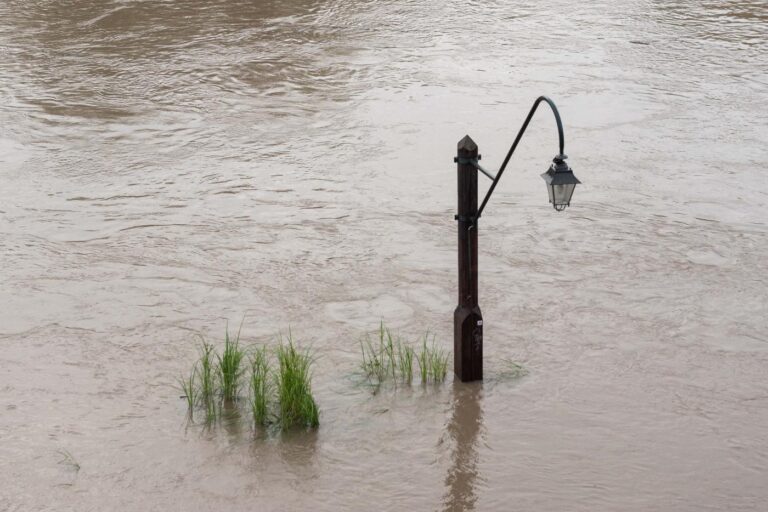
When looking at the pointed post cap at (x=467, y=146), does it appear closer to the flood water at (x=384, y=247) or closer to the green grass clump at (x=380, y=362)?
the green grass clump at (x=380, y=362)

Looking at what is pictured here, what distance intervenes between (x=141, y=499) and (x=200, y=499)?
0.30 m

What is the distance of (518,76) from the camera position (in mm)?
13258

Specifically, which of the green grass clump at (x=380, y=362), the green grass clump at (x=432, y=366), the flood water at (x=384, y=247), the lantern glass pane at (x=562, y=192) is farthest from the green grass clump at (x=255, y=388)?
the lantern glass pane at (x=562, y=192)

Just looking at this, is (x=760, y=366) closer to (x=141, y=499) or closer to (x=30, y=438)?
(x=141, y=499)

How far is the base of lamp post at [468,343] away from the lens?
632cm

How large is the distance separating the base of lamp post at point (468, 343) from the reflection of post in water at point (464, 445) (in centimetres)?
8

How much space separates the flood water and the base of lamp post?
146 mm

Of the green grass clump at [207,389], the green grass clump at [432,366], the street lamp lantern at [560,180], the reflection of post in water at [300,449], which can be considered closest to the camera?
the street lamp lantern at [560,180]

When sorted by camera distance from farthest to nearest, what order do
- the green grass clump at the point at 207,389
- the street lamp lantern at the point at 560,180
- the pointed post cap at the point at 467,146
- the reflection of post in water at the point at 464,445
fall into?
the green grass clump at the point at 207,389
the pointed post cap at the point at 467,146
the reflection of post in water at the point at 464,445
the street lamp lantern at the point at 560,180

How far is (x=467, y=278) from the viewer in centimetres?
629

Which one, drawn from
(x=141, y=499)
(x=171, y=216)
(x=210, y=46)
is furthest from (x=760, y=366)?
(x=210, y=46)

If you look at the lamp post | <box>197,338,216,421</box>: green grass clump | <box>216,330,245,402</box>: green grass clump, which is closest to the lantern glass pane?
the lamp post

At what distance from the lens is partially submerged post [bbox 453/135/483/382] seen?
19.6ft

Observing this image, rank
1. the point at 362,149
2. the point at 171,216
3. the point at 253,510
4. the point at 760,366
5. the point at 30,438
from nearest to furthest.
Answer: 1. the point at 253,510
2. the point at 30,438
3. the point at 760,366
4. the point at 171,216
5. the point at 362,149
